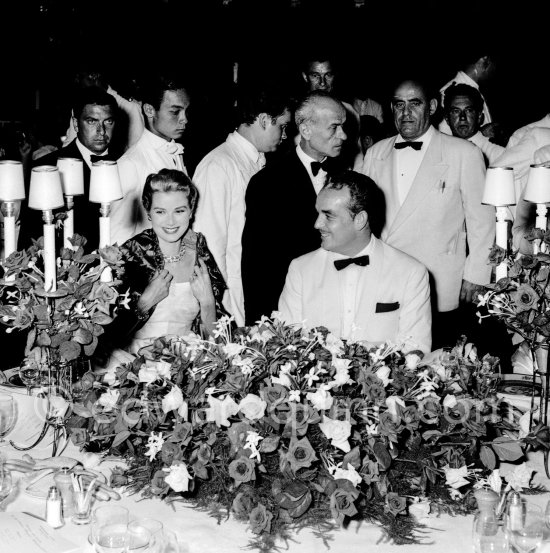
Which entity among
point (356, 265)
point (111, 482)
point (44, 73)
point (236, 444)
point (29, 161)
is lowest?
point (111, 482)

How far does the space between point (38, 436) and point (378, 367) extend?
3.92ft

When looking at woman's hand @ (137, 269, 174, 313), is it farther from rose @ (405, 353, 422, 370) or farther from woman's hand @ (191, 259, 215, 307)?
Answer: rose @ (405, 353, 422, 370)

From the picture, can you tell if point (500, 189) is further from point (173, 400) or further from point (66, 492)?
point (66, 492)

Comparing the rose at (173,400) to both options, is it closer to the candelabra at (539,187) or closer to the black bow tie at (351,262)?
the candelabra at (539,187)

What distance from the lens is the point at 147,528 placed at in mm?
1996

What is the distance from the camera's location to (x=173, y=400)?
89.6 inches

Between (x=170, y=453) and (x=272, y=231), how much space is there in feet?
7.91

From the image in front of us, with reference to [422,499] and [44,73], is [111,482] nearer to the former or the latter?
[422,499]

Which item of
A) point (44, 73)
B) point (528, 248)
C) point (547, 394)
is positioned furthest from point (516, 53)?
point (547, 394)

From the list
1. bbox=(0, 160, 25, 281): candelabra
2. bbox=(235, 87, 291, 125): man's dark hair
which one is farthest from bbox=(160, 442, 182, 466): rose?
bbox=(235, 87, 291, 125): man's dark hair

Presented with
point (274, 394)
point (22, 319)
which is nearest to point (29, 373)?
point (22, 319)

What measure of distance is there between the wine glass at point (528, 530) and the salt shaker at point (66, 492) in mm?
1106

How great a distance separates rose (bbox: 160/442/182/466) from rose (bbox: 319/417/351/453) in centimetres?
38

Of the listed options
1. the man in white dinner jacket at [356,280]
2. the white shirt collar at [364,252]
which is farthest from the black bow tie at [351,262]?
the white shirt collar at [364,252]
